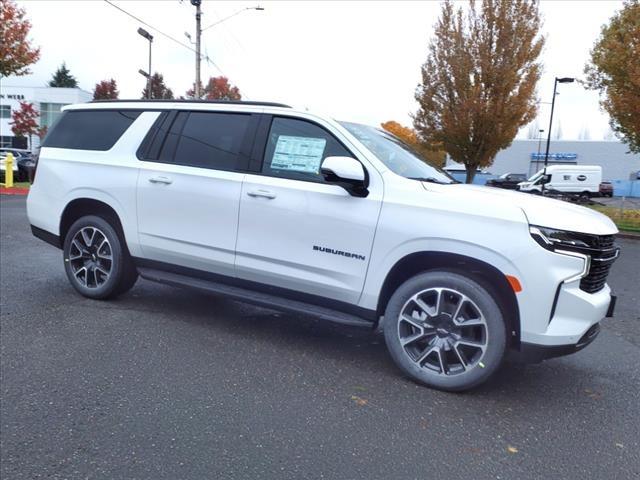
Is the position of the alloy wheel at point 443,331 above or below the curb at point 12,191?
above

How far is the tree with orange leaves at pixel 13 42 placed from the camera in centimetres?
1842

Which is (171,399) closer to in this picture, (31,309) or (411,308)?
(411,308)

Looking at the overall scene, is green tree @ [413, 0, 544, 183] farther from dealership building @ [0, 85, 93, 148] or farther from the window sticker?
dealership building @ [0, 85, 93, 148]

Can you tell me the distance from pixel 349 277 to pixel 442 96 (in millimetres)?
17958

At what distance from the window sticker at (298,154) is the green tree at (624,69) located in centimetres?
1300

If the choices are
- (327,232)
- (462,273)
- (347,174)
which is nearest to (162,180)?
(327,232)

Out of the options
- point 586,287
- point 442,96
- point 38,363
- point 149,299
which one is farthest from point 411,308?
point 442,96

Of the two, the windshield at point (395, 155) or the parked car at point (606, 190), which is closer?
Answer: the windshield at point (395, 155)

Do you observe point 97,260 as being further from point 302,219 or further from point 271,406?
point 271,406

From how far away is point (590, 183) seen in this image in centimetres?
3291

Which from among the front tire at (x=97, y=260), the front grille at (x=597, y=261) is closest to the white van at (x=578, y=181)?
the front grille at (x=597, y=261)

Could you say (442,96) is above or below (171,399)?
above

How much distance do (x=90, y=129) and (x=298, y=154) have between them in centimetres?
248

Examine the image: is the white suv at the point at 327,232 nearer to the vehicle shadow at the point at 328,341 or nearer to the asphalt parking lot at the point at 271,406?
the vehicle shadow at the point at 328,341
